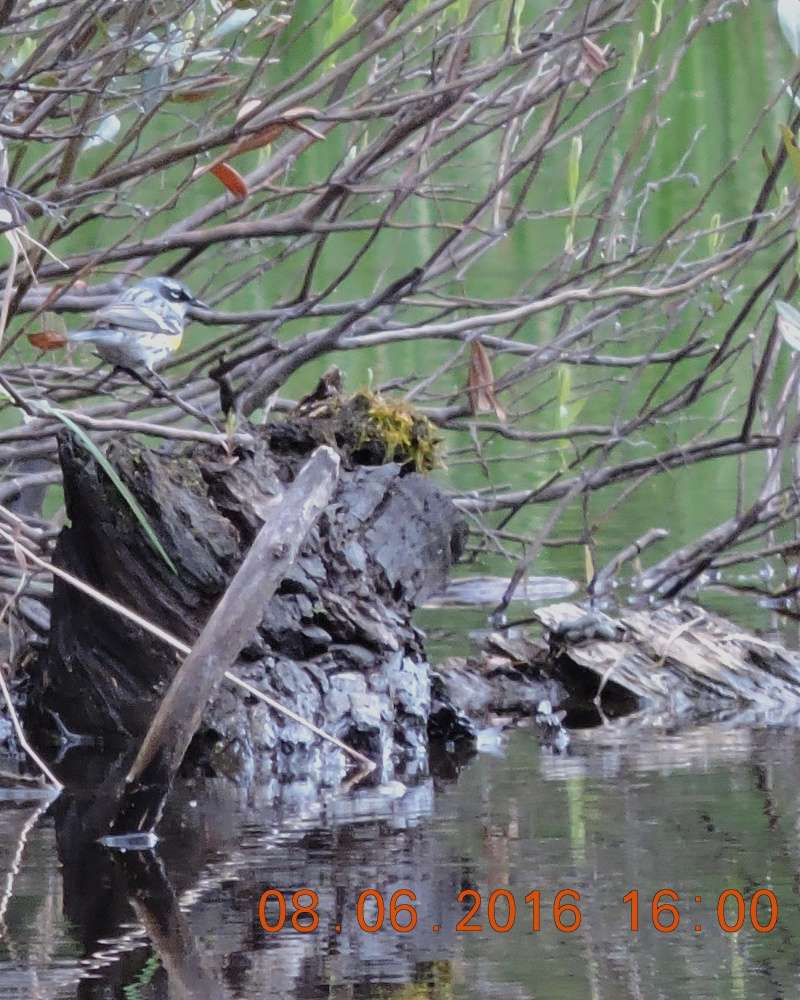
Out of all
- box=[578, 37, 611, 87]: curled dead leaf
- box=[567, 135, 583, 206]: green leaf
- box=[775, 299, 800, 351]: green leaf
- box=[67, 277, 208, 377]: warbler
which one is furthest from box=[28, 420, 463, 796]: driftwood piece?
box=[775, 299, 800, 351]: green leaf

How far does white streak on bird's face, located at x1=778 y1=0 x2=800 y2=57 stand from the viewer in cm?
380

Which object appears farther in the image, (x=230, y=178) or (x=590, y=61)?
(x=590, y=61)

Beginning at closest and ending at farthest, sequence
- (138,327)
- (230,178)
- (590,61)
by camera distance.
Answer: (230,178), (590,61), (138,327)

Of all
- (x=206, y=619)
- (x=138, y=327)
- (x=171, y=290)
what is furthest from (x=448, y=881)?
(x=171, y=290)

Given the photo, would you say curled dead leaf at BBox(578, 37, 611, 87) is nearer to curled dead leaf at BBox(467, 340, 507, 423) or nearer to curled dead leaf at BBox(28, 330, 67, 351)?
curled dead leaf at BBox(467, 340, 507, 423)

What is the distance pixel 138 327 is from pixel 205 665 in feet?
4.61

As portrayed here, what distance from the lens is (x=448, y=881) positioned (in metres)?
3.16

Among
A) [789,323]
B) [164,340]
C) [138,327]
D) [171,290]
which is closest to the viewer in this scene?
[789,323]

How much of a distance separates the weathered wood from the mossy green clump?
1.35 m

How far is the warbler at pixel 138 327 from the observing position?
15.3ft

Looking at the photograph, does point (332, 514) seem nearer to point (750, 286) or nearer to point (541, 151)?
point (541, 151)

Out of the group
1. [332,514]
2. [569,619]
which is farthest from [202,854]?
[569,619]
